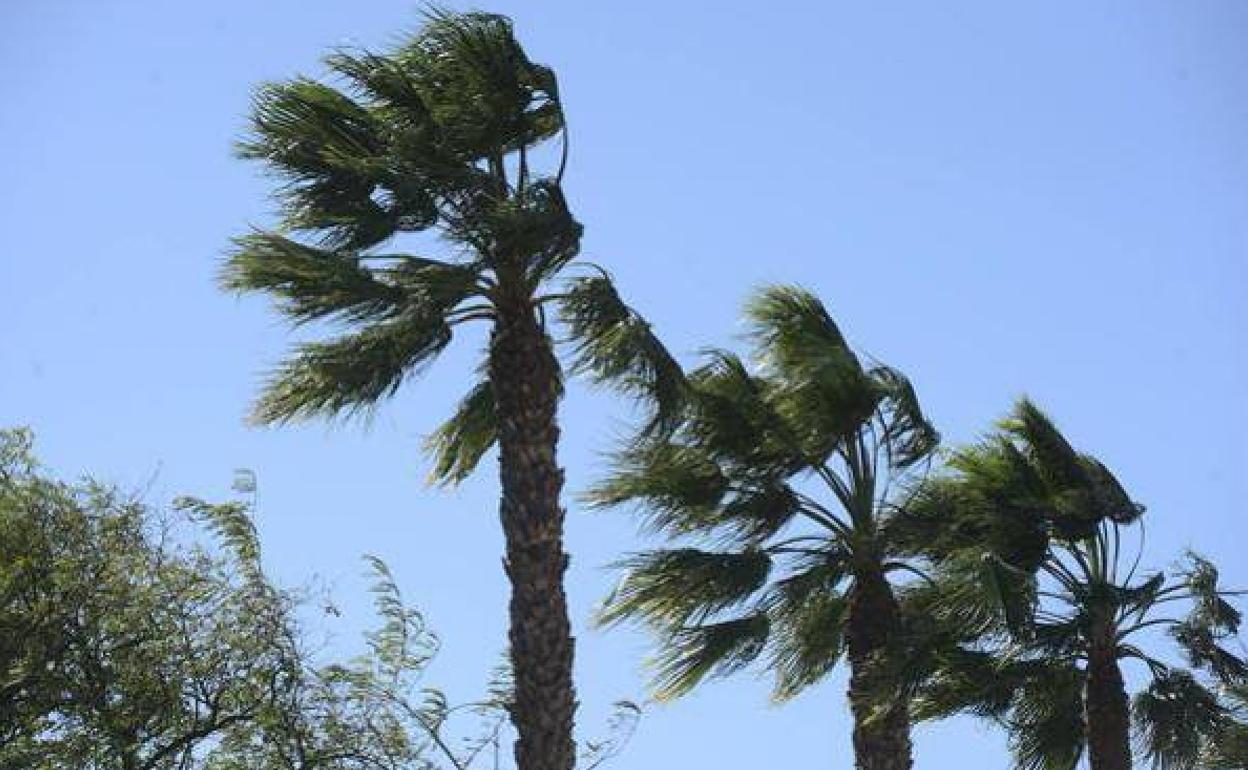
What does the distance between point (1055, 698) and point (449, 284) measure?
6772mm

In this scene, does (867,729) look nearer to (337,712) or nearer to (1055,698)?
(1055,698)

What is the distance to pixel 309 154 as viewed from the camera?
16.9m

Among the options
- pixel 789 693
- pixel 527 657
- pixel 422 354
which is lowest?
pixel 527 657

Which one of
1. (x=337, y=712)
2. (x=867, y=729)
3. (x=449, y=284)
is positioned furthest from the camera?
(x=337, y=712)

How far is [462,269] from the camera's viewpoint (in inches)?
645

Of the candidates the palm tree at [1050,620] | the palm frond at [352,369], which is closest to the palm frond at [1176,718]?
the palm tree at [1050,620]

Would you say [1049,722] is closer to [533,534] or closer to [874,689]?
[874,689]

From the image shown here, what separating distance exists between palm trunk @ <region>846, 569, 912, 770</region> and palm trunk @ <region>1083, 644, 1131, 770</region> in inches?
70.5

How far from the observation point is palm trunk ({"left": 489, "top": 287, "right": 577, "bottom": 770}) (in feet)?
49.1

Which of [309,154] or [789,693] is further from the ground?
[309,154]

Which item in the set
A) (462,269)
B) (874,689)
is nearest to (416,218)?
(462,269)

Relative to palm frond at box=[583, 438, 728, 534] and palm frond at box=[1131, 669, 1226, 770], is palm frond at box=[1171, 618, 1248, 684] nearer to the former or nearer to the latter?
palm frond at box=[1131, 669, 1226, 770]

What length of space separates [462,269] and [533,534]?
2.32m

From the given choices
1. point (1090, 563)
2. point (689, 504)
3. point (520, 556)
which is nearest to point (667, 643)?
point (689, 504)
